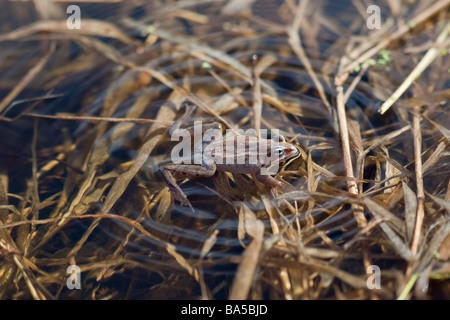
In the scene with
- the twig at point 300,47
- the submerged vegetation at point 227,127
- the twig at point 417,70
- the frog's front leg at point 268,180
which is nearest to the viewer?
the submerged vegetation at point 227,127

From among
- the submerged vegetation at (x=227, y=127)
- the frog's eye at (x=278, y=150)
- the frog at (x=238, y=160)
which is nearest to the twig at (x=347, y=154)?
the submerged vegetation at (x=227, y=127)

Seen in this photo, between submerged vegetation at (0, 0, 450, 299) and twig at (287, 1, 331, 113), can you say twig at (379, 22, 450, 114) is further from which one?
twig at (287, 1, 331, 113)

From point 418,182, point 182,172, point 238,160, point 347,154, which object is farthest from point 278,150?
point 418,182

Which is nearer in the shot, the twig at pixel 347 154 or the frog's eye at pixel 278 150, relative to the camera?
the twig at pixel 347 154

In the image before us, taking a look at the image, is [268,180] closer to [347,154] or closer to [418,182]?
[347,154]

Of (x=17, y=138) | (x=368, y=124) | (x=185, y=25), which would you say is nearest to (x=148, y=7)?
(x=185, y=25)

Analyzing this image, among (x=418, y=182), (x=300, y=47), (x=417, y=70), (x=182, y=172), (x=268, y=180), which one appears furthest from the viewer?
(x=300, y=47)

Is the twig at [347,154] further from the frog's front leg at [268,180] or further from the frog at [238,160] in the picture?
the frog's front leg at [268,180]
